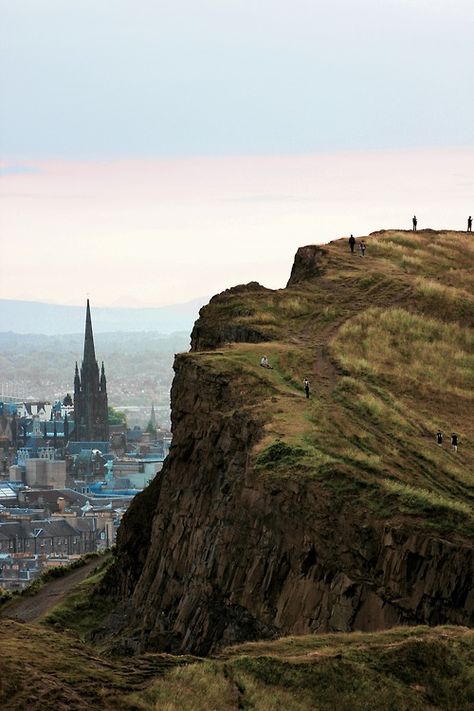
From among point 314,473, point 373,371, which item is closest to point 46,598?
point 373,371

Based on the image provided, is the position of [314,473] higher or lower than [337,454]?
lower

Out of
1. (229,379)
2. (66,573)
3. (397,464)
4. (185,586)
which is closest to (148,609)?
(185,586)

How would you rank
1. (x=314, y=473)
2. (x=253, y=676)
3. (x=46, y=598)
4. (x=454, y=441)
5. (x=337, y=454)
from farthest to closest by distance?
(x=46, y=598) < (x=454, y=441) < (x=337, y=454) < (x=314, y=473) < (x=253, y=676)

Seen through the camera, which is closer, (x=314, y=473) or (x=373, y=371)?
(x=314, y=473)

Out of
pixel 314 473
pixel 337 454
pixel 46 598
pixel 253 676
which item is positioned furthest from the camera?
pixel 46 598

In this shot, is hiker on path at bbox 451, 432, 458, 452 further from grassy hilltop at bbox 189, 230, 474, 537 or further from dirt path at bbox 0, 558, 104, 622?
dirt path at bbox 0, 558, 104, 622

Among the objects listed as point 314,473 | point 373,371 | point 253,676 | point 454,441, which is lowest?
point 253,676

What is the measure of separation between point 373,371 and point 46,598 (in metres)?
20.3

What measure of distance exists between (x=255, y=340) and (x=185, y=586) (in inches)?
507

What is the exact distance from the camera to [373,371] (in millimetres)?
54000

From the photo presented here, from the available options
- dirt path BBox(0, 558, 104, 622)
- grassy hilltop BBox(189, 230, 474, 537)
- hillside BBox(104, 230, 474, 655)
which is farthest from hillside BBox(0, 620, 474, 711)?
dirt path BBox(0, 558, 104, 622)

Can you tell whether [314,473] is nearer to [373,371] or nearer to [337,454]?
[337,454]

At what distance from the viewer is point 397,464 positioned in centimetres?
4375

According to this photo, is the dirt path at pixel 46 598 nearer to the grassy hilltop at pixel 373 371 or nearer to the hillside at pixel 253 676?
the grassy hilltop at pixel 373 371
